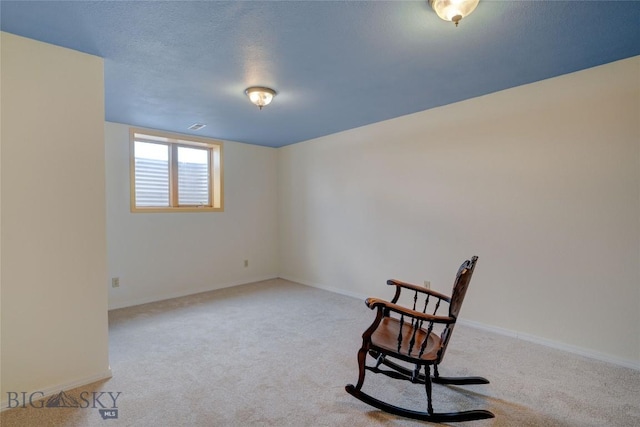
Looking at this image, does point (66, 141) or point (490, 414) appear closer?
point (490, 414)

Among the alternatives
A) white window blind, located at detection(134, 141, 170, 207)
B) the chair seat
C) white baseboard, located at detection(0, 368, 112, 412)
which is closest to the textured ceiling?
white window blind, located at detection(134, 141, 170, 207)

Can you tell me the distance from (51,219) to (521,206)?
365cm

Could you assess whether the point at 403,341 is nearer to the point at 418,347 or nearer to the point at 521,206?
the point at 418,347

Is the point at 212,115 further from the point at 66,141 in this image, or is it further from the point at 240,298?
the point at 240,298

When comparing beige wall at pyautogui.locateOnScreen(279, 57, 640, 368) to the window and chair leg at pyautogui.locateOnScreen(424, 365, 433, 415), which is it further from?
the window

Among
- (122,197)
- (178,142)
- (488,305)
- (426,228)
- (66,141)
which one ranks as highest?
(178,142)

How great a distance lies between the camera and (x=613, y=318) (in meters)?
2.43

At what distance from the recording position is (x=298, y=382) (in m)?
2.18

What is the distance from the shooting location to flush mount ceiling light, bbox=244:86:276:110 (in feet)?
9.05

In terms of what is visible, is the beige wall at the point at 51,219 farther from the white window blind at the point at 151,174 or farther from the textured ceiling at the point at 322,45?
the white window blind at the point at 151,174

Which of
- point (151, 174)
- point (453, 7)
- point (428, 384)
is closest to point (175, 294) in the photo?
point (151, 174)

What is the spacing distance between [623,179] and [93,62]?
3.95 m

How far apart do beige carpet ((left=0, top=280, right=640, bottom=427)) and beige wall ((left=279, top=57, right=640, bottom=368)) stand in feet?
1.32

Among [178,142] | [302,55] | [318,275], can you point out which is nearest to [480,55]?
[302,55]
